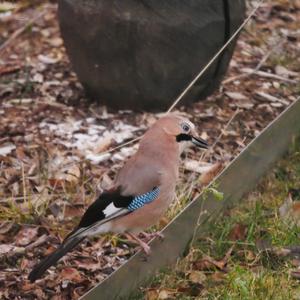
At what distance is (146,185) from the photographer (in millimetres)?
4578

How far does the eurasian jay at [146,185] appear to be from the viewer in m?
4.51

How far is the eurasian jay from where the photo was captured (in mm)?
4512

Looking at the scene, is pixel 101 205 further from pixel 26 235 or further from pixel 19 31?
pixel 19 31

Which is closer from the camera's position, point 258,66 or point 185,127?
point 185,127

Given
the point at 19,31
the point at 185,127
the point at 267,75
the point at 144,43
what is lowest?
the point at 267,75

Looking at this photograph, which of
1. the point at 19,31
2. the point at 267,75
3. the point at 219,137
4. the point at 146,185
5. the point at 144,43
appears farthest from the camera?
the point at 19,31

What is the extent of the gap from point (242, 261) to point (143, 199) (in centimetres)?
70

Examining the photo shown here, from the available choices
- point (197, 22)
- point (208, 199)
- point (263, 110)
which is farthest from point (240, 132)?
point (208, 199)

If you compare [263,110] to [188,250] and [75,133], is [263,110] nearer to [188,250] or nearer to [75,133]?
[75,133]

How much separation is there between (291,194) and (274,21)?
7.91 ft

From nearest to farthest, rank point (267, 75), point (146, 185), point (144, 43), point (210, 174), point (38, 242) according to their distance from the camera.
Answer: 1. point (146, 185)
2. point (38, 242)
3. point (210, 174)
4. point (144, 43)
5. point (267, 75)

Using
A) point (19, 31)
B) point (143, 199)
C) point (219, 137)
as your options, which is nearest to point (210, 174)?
point (219, 137)

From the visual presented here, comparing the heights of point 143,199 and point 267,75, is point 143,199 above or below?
above

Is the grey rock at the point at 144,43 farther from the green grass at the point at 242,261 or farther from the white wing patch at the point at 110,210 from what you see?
the white wing patch at the point at 110,210
